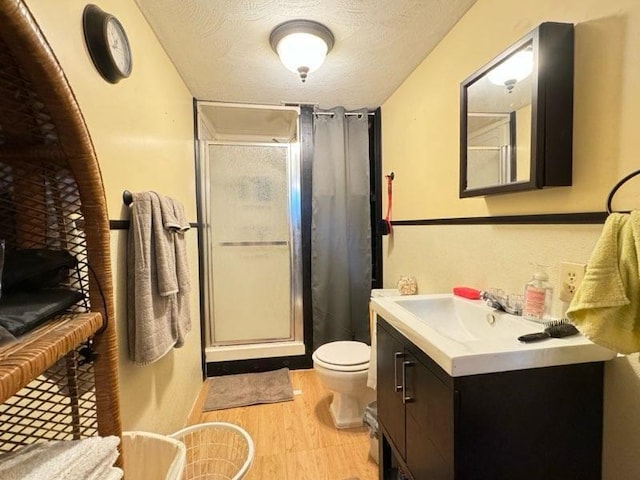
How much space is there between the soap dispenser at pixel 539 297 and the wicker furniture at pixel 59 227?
4.01 ft

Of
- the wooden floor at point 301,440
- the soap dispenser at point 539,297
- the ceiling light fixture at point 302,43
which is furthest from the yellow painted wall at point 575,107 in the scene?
the wooden floor at point 301,440

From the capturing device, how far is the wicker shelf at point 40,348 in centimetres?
38

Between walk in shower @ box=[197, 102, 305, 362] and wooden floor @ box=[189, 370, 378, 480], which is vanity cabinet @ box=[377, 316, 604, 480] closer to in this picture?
wooden floor @ box=[189, 370, 378, 480]

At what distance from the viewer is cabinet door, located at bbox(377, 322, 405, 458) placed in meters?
1.12

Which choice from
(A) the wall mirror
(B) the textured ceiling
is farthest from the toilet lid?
(B) the textured ceiling

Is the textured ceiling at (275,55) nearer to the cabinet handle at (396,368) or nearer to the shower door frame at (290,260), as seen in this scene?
the shower door frame at (290,260)

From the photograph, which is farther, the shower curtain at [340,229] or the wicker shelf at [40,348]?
the shower curtain at [340,229]

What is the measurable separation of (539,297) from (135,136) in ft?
5.52

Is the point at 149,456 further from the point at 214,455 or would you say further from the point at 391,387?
the point at 391,387

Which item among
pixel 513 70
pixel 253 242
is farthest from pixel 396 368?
pixel 253 242

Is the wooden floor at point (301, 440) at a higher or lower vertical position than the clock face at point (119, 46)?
lower

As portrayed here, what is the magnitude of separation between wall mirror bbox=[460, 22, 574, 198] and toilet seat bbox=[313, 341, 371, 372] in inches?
44.9

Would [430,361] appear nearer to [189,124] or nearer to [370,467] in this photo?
[370,467]

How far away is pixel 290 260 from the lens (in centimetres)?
264
